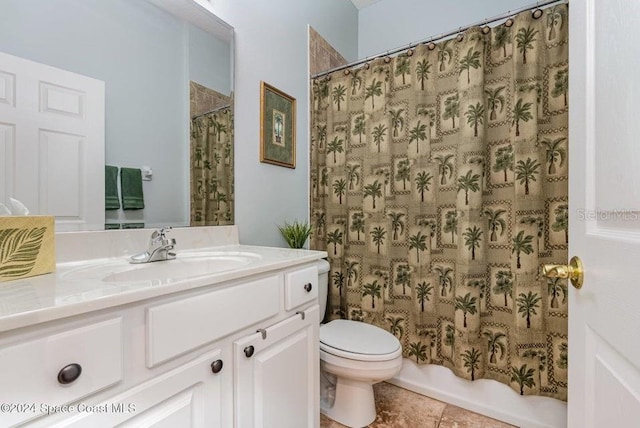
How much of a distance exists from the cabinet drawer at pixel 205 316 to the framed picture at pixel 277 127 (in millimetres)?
871

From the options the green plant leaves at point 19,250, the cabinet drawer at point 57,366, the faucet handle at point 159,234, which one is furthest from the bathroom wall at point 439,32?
the green plant leaves at point 19,250

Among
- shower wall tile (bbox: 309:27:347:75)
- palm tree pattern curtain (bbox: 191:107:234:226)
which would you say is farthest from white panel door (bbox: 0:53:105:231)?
shower wall tile (bbox: 309:27:347:75)

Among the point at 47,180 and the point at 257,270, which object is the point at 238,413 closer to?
the point at 257,270

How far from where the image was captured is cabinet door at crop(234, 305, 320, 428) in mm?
815

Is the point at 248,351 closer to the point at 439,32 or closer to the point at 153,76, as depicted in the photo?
the point at 153,76

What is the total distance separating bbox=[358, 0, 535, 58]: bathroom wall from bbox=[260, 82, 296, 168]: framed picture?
116 centimetres

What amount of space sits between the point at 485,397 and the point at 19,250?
1929mm

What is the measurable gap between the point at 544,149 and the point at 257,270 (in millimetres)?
1359

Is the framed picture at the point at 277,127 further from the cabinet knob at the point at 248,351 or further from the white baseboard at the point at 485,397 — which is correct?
the white baseboard at the point at 485,397

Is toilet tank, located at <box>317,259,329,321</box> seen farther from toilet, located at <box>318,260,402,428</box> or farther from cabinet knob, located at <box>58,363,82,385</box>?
cabinet knob, located at <box>58,363,82,385</box>

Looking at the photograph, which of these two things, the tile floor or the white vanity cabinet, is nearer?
the white vanity cabinet

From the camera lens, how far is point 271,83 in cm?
161

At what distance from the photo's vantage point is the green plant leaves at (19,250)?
646 millimetres

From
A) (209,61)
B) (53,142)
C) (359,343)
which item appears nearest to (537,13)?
(209,61)
